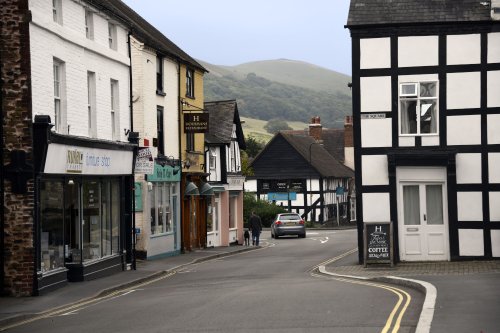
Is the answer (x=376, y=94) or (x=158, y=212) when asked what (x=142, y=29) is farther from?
(x=376, y=94)

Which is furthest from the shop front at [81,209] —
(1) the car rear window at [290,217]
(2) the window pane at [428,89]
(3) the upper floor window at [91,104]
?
(1) the car rear window at [290,217]

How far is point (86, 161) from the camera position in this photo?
1011 inches

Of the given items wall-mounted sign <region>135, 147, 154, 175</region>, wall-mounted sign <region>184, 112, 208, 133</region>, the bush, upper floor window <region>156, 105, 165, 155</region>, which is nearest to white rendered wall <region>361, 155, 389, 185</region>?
wall-mounted sign <region>135, 147, 154, 175</region>

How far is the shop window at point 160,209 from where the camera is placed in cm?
3572

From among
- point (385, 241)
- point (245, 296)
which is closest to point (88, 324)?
point (245, 296)

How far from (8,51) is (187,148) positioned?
19384mm

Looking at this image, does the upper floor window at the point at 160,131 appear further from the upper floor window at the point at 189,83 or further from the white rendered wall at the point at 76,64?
the white rendered wall at the point at 76,64

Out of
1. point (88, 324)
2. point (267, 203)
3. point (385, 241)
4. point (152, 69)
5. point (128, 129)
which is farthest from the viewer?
point (267, 203)

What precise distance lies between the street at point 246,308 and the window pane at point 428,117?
6.15 metres

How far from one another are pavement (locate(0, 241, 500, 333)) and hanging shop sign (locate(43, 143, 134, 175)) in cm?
307

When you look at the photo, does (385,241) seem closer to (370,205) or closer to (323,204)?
(370,205)

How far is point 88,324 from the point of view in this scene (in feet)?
53.3

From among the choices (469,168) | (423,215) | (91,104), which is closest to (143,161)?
(91,104)

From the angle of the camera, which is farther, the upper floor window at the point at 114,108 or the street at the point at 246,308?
the upper floor window at the point at 114,108
